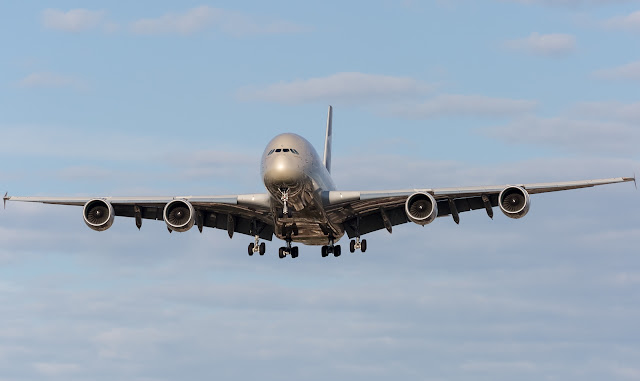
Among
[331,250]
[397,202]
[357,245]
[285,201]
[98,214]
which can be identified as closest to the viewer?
[285,201]

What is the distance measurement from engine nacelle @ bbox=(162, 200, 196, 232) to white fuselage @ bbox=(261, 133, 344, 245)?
4170mm

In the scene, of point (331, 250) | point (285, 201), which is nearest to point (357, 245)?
point (331, 250)

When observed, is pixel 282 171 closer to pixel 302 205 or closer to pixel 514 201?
pixel 302 205

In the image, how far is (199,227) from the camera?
5825 cm

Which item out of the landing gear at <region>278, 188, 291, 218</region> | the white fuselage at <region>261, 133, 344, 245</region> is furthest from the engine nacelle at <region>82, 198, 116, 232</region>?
the landing gear at <region>278, 188, 291, 218</region>

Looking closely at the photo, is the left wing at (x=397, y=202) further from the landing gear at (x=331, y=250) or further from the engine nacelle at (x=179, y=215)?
the engine nacelle at (x=179, y=215)

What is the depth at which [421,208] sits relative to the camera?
52781 mm

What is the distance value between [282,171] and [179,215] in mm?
7365

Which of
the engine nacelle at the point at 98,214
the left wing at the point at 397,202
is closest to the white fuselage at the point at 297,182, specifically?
the left wing at the point at 397,202

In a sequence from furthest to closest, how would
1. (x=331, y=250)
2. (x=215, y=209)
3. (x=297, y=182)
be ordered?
(x=331, y=250)
(x=215, y=209)
(x=297, y=182)

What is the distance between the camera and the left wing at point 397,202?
5269cm

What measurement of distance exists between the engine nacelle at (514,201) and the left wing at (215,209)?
1125cm

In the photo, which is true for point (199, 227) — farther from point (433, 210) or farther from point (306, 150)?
point (433, 210)

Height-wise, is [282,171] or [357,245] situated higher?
[282,171]
